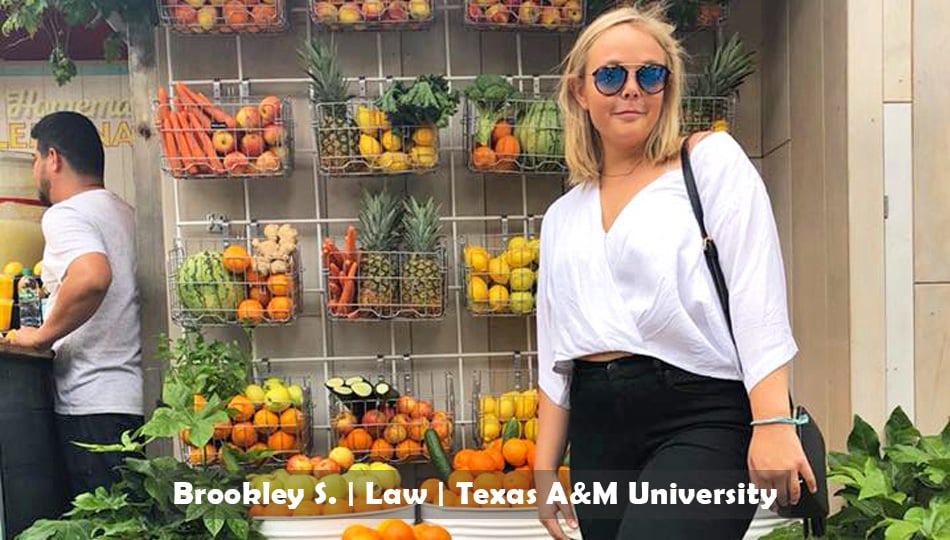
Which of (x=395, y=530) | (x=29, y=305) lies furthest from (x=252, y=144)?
(x=395, y=530)

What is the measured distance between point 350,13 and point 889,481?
2026mm

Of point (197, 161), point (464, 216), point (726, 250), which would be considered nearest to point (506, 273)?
point (464, 216)

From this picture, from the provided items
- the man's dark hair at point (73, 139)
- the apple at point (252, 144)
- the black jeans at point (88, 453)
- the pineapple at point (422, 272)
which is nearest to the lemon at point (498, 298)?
the pineapple at point (422, 272)

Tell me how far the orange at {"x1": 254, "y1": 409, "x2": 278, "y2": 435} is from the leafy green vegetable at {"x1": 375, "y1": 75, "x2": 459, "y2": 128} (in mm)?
990

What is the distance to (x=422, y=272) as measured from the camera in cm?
252

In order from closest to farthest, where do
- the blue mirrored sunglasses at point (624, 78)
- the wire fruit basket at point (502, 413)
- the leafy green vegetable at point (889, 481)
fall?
the blue mirrored sunglasses at point (624, 78)
the leafy green vegetable at point (889, 481)
the wire fruit basket at point (502, 413)

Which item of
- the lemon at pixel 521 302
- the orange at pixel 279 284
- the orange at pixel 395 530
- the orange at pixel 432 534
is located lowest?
the orange at pixel 432 534

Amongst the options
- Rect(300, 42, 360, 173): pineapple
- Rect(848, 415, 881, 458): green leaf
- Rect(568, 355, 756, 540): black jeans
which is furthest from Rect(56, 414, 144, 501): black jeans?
Rect(848, 415, 881, 458): green leaf

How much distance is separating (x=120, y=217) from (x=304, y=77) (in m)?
0.82

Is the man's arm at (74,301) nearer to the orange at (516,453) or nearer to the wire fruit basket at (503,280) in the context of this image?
the wire fruit basket at (503,280)

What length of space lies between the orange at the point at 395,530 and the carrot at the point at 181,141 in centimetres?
125

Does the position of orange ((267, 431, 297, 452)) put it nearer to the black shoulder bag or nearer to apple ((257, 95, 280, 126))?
apple ((257, 95, 280, 126))

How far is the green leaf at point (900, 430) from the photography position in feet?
7.15

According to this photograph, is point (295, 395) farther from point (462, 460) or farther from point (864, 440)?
point (864, 440)
